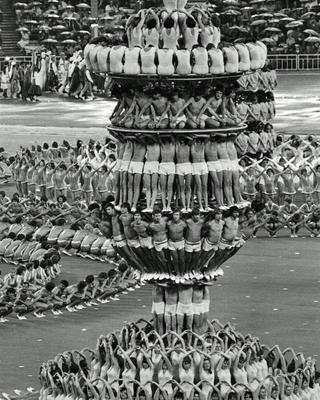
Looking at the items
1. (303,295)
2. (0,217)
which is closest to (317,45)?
(0,217)

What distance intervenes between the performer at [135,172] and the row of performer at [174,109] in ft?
0.98

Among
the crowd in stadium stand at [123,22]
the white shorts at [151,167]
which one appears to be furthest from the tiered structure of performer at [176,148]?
the crowd in stadium stand at [123,22]

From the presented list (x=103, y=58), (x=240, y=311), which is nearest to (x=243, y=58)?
(x=103, y=58)

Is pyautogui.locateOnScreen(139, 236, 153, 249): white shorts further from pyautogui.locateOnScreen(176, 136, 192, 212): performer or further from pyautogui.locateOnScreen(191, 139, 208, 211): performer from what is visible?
pyautogui.locateOnScreen(191, 139, 208, 211): performer

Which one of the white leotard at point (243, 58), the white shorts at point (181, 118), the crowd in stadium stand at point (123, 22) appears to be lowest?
the crowd in stadium stand at point (123, 22)

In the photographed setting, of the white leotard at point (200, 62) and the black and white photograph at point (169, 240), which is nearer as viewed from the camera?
the white leotard at point (200, 62)

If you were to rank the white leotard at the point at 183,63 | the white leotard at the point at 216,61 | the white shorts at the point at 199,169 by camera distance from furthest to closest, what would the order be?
the white shorts at the point at 199,169 → the white leotard at the point at 216,61 → the white leotard at the point at 183,63

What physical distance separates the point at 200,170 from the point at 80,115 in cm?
4393

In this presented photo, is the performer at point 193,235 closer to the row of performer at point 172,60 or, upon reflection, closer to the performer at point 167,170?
the performer at point 167,170

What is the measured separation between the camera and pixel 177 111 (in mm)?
20500

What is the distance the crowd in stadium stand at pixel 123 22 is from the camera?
78.2 m

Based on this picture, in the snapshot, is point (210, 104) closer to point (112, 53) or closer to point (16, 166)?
point (112, 53)

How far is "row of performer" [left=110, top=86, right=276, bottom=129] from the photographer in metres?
20.4

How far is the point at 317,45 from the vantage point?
7725cm
